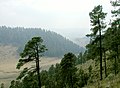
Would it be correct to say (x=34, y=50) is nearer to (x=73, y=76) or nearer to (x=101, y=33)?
(x=101, y=33)

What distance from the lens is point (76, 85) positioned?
8156cm

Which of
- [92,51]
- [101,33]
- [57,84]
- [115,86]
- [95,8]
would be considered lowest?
[57,84]

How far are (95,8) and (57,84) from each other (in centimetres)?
4257

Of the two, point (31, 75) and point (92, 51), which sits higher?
point (92, 51)

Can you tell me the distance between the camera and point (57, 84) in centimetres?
8538

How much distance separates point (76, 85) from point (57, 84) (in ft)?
22.1

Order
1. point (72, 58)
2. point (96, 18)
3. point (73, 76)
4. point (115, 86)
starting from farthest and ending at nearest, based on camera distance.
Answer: point (73, 76)
point (72, 58)
point (96, 18)
point (115, 86)

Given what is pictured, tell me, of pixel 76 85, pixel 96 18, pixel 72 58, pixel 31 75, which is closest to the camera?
pixel 31 75

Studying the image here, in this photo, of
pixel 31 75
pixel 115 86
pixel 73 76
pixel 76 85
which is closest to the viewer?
pixel 115 86

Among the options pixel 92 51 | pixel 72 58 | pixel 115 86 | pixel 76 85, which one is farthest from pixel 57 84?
pixel 115 86

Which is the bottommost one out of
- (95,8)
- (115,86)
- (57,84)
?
(57,84)

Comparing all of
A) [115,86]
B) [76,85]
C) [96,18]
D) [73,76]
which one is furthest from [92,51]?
[76,85]

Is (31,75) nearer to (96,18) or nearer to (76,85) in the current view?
(96,18)

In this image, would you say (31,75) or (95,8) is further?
(95,8)
